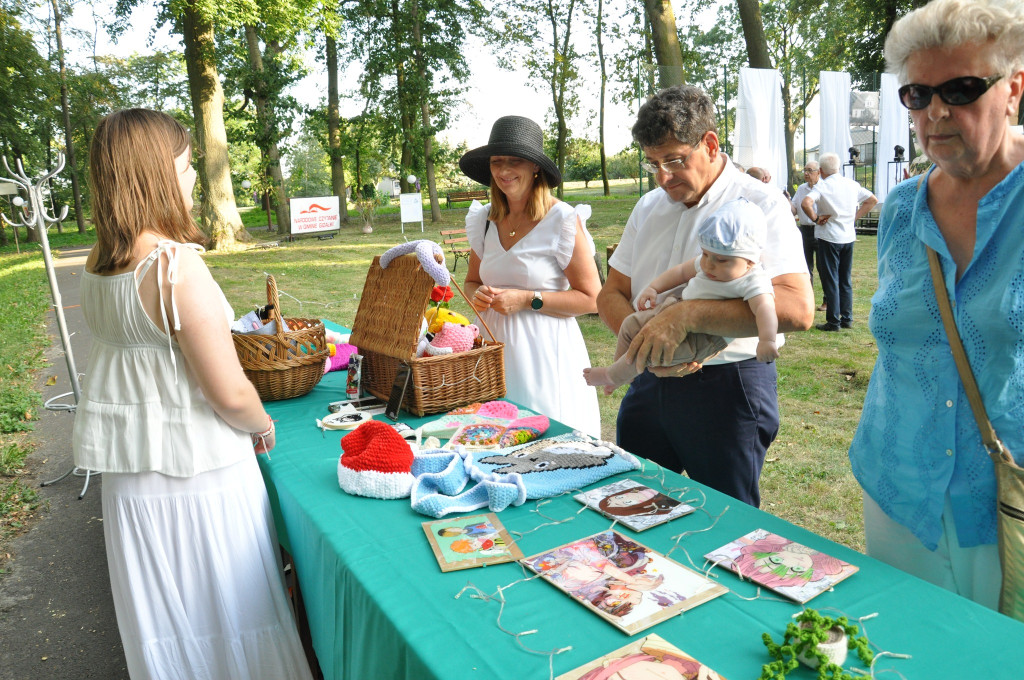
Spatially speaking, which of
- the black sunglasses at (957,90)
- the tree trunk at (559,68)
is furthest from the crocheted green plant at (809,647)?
the tree trunk at (559,68)

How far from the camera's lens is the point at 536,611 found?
1.28 m

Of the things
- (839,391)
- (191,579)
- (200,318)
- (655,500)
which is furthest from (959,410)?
(839,391)

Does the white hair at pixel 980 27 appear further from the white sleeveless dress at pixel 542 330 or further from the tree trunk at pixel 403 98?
the tree trunk at pixel 403 98

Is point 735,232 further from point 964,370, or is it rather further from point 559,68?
point 559,68

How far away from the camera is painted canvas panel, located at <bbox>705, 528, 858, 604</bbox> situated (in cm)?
130

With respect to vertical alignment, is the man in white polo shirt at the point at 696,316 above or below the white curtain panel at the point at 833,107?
below

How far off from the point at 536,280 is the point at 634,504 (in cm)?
139

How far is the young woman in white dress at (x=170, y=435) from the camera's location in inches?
68.0

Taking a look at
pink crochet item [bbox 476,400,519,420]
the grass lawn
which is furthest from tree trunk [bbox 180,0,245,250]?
pink crochet item [bbox 476,400,519,420]

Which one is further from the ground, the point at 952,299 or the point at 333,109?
the point at 333,109

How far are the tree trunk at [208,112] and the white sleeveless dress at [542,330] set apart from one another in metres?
15.4

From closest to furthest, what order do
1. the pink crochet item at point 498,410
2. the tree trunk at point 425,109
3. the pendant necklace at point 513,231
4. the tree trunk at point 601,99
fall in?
the pink crochet item at point 498,410 → the pendant necklace at point 513,231 → the tree trunk at point 425,109 → the tree trunk at point 601,99

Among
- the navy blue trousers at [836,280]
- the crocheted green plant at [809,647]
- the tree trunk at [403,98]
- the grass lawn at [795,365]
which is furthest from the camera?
the tree trunk at [403,98]

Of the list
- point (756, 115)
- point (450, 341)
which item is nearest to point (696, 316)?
point (450, 341)
